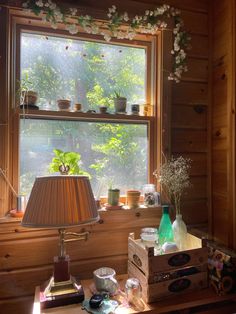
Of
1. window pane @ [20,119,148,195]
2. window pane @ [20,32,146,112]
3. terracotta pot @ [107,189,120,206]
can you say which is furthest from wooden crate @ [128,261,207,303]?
window pane @ [20,32,146,112]

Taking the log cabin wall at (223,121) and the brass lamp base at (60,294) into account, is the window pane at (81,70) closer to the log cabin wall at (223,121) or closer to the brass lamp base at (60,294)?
the log cabin wall at (223,121)

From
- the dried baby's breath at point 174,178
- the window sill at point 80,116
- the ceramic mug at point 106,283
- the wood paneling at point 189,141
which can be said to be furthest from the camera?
the wood paneling at point 189,141

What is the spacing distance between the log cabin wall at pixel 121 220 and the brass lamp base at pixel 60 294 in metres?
0.22

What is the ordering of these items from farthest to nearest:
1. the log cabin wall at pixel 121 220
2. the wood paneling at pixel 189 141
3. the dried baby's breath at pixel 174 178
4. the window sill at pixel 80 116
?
the wood paneling at pixel 189 141, the dried baby's breath at pixel 174 178, the window sill at pixel 80 116, the log cabin wall at pixel 121 220

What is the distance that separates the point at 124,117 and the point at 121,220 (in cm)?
62

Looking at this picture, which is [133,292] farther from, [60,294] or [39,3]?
[39,3]

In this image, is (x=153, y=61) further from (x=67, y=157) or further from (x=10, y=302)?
(x=10, y=302)

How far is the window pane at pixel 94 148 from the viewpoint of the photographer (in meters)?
1.46

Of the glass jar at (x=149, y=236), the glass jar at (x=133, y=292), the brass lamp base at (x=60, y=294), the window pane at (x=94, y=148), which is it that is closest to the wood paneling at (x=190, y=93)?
the window pane at (x=94, y=148)

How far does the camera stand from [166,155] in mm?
1614

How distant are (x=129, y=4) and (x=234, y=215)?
1447 millimetres

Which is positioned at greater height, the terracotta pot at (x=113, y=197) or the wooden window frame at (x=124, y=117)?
the wooden window frame at (x=124, y=117)

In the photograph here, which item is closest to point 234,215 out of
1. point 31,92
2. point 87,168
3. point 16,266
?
point 87,168

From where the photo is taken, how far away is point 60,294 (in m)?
1.13
